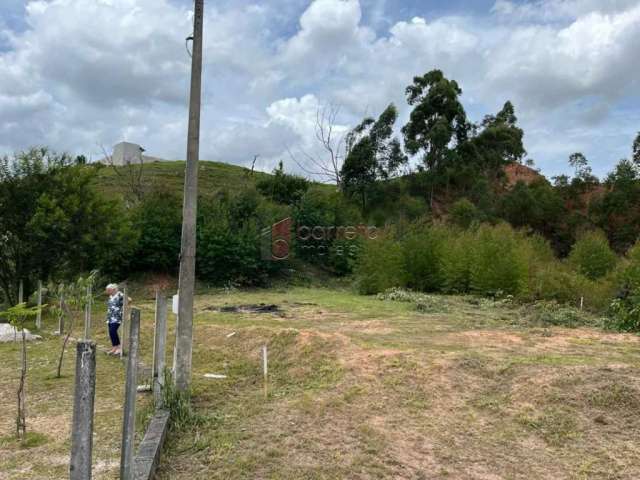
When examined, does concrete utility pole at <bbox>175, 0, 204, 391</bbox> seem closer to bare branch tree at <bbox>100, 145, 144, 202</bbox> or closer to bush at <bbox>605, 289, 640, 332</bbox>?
bush at <bbox>605, 289, 640, 332</bbox>

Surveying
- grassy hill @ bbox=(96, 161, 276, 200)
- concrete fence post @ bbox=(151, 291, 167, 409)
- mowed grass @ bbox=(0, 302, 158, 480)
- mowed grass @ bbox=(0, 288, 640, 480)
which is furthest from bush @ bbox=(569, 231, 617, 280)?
grassy hill @ bbox=(96, 161, 276, 200)

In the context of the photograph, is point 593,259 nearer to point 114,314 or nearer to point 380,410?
point 380,410

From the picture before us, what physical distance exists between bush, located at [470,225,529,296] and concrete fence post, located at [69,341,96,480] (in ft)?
47.1

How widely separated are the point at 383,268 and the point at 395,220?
28.1ft

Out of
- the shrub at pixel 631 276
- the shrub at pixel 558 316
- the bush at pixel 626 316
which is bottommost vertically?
the shrub at pixel 558 316

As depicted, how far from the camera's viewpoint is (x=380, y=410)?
5441 millimetres

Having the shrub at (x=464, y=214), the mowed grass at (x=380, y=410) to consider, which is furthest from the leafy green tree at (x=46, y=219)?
the shrub at (x=464, y=214)

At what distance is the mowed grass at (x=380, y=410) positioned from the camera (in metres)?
4.27

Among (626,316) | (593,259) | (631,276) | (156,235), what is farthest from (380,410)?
(156,235)

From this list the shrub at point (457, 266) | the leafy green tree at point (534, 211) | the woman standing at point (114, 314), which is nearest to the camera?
the woman standing at point (114, 314)

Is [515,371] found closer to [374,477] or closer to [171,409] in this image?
[374,477]

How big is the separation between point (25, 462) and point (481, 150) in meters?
32.3

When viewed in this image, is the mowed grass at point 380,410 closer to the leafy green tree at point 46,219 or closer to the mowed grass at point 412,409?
the mowed grass at point 412,409

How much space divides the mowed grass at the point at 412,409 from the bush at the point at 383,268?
32.0 ft
